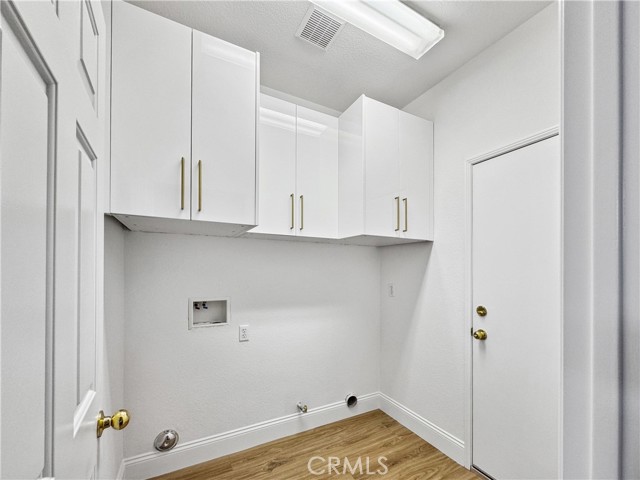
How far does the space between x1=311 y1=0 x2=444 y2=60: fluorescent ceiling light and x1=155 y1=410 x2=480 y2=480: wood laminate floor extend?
2570mm

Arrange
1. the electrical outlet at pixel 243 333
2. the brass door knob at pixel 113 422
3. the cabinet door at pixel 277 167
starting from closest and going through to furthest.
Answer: the brass door knob at pixel 113 422
the cabinet door at pixel 277 167
the electrical outlet at pixel 243 333

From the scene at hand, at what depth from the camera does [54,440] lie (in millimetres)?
441

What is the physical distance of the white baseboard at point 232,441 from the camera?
1.69 meters

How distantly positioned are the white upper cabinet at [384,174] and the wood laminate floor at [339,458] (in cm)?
147

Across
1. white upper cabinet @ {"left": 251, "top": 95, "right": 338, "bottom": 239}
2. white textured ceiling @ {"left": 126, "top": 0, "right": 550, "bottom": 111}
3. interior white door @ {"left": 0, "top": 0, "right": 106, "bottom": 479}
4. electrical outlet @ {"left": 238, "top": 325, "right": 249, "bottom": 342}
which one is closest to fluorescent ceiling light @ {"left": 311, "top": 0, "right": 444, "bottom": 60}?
white textured ceiling @ {"left": 126, "top": 0, "right": 550, "bottom": 111}

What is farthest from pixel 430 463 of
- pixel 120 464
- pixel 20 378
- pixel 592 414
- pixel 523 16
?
pixel 523 16

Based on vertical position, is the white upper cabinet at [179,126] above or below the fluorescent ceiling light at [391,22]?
below

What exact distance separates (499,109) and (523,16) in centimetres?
46

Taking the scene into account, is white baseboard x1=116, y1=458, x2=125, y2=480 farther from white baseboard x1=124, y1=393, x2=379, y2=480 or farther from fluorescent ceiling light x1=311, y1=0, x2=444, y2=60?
fluorescent ceiling light x1=311, y1=0, x2=444, y2=60

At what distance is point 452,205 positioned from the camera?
6.60ft

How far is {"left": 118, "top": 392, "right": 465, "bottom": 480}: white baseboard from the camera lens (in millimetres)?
1704

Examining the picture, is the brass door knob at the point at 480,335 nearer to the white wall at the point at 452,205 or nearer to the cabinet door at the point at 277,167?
the white wall at the point at 452,205

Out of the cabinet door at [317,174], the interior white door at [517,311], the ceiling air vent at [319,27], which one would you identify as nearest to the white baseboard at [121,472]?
the cabinet door at [317,174]

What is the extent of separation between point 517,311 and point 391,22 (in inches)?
68.3
